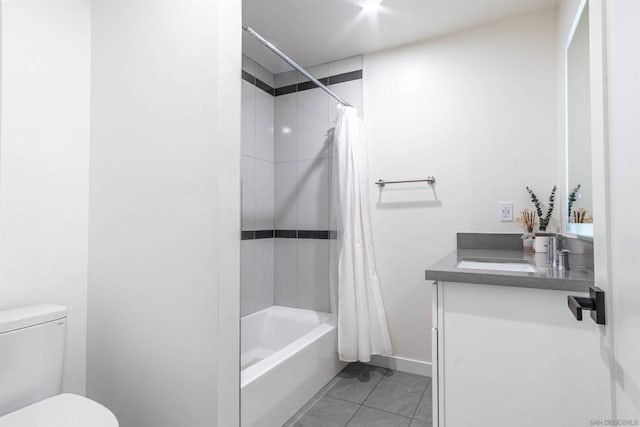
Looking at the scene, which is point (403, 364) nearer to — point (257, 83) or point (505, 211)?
point (505, 211)

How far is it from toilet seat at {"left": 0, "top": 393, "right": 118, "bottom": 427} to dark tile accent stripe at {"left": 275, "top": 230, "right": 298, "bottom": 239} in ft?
5.28

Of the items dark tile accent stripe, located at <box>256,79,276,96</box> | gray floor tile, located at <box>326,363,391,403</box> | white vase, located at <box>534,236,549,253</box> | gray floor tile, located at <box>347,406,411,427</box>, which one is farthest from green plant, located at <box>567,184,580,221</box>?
dark tile accent stripe, located at <box>256,79,276,96</box>

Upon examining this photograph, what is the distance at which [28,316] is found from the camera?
124cm

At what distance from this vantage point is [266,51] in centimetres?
243

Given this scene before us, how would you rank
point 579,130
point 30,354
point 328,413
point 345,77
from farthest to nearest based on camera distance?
point 345,77, point 328,413, point 579,130, point 30,354

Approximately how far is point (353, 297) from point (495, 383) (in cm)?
119

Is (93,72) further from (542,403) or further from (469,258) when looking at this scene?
(542,403)

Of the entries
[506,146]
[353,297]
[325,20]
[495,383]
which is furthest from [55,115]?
[506,146]

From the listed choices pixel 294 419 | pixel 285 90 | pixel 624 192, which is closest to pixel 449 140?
pixel 285 90

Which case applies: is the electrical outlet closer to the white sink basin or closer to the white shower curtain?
the white sink basin

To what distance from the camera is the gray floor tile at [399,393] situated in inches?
77.1

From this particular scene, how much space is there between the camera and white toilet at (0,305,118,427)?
1.10 meters

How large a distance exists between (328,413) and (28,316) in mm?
1535

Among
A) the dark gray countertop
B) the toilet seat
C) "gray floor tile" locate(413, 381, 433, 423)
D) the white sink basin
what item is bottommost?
"gray floor tile" locate(413, 381, 433, 423)
